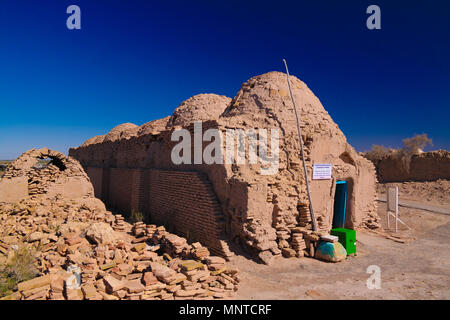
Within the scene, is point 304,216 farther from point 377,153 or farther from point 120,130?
point 377,153

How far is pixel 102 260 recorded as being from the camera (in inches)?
205

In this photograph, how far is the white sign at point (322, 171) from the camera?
300 inches

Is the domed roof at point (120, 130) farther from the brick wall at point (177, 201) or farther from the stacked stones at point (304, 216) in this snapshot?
the stacked stones at point (304, 216)

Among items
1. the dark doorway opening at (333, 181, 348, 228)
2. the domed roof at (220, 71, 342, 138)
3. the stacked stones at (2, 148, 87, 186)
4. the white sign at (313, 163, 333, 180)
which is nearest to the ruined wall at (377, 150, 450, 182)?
the dark doorway opening at (333, 181, 348, 228)

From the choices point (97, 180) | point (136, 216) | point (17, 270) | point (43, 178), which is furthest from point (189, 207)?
point (97, 180)

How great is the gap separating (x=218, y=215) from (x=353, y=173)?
4.96 meters

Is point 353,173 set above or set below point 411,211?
above

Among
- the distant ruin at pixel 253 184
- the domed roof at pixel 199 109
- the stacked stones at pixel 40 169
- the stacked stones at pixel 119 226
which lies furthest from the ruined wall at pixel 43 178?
the domed roof at pixel 199 109

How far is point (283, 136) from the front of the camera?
765 centimetres

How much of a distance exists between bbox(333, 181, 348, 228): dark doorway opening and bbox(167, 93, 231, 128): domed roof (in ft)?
19.3
